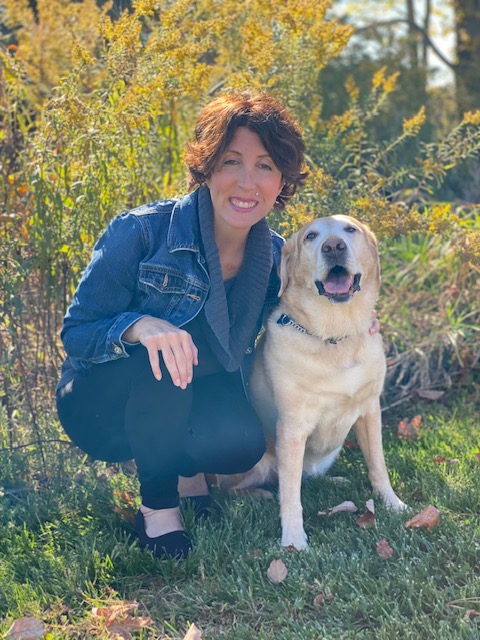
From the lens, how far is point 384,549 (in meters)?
2.31

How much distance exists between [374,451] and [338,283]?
64 cm

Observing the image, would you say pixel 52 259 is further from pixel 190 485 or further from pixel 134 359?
pixel 190 485

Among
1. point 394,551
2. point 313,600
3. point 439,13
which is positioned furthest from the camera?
point 439,13

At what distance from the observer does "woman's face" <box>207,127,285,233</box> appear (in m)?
2.61

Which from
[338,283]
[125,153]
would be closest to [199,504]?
[338,283]

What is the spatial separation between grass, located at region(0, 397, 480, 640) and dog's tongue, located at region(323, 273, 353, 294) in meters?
0.75

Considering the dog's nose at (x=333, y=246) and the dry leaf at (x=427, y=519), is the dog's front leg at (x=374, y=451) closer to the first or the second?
the dry leaf at (x=427, y=519)

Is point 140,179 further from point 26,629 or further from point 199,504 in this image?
point 26,629

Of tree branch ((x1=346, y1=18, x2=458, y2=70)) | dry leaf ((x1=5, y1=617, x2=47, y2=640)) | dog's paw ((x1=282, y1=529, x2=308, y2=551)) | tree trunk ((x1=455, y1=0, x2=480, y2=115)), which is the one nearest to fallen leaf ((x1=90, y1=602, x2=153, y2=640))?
dry leaf ((x1=5, y1=617, x2=47, y2=640))

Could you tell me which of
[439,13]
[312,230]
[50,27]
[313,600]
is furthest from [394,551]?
[439,13]

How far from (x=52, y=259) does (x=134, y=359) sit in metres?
0.77

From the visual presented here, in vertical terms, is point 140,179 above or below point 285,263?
above

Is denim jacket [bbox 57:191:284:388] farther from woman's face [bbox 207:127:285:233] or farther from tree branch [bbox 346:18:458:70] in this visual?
tree branch [bbox 346:18:458:70]

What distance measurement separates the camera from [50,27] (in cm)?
431
